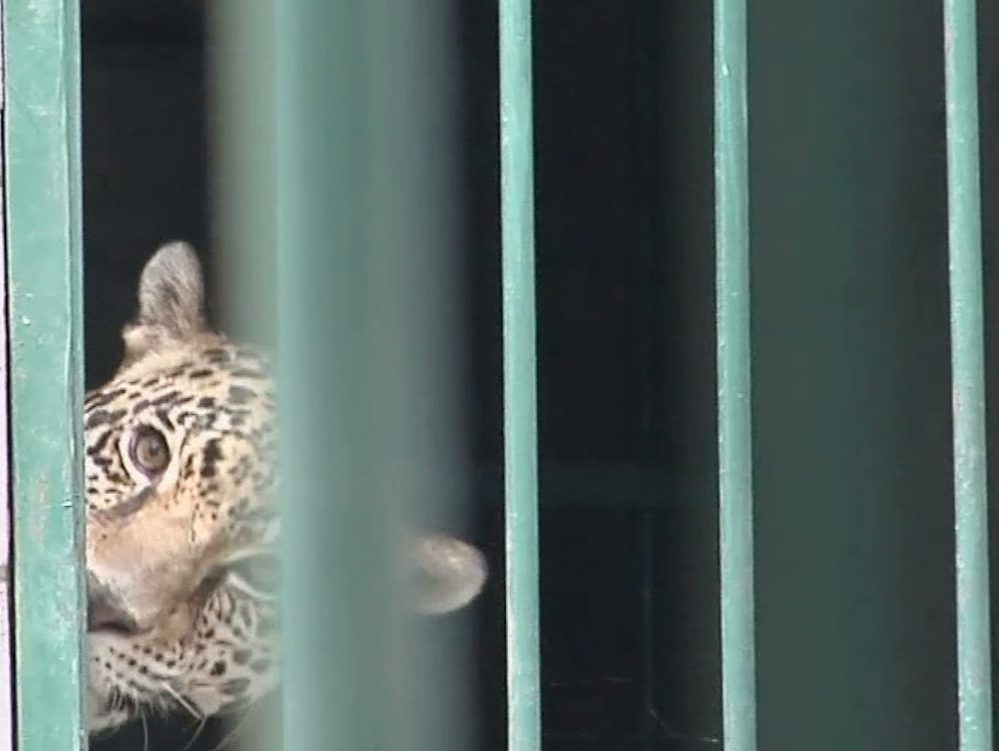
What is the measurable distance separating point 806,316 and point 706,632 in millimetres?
223

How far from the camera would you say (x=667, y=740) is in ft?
4.22

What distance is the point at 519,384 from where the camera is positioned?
1048 mm

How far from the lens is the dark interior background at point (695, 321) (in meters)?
1.12

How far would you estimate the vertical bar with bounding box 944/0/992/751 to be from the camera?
106cm

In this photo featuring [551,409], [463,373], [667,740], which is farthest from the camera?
[551,409]

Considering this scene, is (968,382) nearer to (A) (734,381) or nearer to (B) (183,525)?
(A) (734,381)

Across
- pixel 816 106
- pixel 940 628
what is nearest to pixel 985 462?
pixel 940 628

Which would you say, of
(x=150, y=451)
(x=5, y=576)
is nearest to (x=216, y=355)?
(x=150, y=451)

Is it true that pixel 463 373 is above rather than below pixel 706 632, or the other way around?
above

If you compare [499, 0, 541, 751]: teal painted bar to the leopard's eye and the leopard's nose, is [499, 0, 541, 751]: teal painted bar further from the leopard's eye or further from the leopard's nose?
the leopard's eye

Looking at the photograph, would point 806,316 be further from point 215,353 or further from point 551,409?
point 215,353

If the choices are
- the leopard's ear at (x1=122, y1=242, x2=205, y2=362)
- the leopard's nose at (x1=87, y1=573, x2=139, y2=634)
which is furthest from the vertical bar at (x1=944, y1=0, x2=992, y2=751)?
the leopard's nose at (x1=87, y1=573, x2=139, y2=634)

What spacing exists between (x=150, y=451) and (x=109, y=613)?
0.20 m

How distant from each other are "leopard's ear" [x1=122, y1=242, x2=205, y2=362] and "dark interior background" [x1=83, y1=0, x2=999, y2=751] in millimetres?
16
